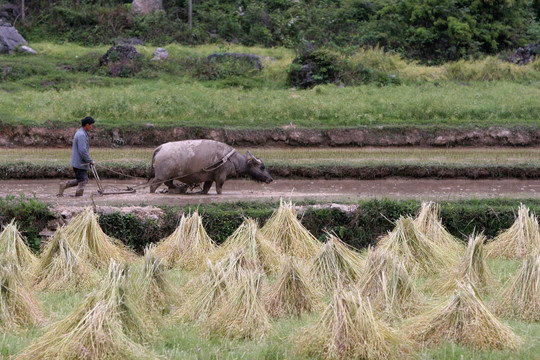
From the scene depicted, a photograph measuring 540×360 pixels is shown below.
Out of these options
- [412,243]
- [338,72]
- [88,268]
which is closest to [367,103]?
[338,72]

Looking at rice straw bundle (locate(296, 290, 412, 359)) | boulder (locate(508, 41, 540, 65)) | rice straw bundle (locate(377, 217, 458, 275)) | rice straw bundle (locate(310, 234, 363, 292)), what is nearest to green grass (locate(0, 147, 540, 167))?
rice straw bundle (locate(377, 217, 458, 275))

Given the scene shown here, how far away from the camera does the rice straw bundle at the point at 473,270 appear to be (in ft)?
28.3

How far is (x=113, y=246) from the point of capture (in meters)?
10.2

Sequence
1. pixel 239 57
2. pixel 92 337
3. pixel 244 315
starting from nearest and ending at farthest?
pixel 92 337 → pixel 244 315 → pixel 239 57

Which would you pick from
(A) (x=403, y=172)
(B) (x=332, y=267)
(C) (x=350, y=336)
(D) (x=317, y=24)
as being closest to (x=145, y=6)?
(D) (x=317, y=24)

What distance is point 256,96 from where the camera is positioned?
26547 millimetres

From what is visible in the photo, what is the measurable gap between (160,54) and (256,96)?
6.93 metres

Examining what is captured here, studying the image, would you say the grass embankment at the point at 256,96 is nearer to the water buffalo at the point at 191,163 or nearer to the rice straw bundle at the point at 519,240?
the water buffalo at the point at 191,163

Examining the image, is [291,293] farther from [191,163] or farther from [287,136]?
[287,136]

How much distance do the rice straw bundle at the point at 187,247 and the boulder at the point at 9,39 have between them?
81.1 feet

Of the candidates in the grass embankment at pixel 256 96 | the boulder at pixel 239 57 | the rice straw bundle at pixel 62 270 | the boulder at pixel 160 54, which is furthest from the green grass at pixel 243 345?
the boulder at pixel 160 54

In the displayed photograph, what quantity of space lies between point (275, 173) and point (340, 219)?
6336mm

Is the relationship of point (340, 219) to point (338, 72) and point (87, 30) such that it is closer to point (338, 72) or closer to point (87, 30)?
point (338, 72)

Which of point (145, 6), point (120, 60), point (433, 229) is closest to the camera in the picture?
point (433, 229)
